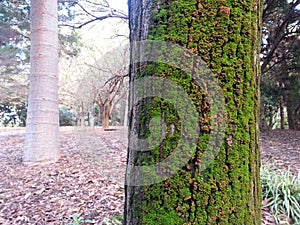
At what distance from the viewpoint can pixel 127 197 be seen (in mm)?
1048

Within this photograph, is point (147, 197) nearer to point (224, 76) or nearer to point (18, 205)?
point (224, 76)

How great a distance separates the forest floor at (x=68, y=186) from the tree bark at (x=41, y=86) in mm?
248

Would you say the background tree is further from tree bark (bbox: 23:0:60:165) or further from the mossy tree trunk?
the mossy tree trunk

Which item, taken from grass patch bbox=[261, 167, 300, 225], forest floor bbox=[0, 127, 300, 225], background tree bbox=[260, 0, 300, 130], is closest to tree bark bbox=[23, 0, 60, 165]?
forest floor bbox=[0, 127, 300, 225]

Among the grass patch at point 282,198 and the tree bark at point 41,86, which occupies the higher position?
the tree bark at point 41,86

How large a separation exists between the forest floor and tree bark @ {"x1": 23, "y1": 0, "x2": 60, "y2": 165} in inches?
9.8

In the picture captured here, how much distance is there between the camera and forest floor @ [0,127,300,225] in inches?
83.3

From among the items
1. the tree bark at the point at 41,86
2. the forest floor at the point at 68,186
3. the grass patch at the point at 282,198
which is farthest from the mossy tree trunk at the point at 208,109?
the tree bark at the point at 41,86

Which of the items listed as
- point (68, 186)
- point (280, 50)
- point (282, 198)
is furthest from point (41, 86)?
point (280, 50)

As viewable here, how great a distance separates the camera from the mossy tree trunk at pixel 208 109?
0.89 meters

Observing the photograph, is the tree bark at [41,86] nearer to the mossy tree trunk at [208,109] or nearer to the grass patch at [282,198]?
the grass patch at [282,198]

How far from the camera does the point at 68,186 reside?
2.76 metres

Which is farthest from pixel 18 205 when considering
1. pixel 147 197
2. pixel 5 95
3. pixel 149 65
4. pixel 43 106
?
pixel 5 95

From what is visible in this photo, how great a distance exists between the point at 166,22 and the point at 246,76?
0.35 meters
